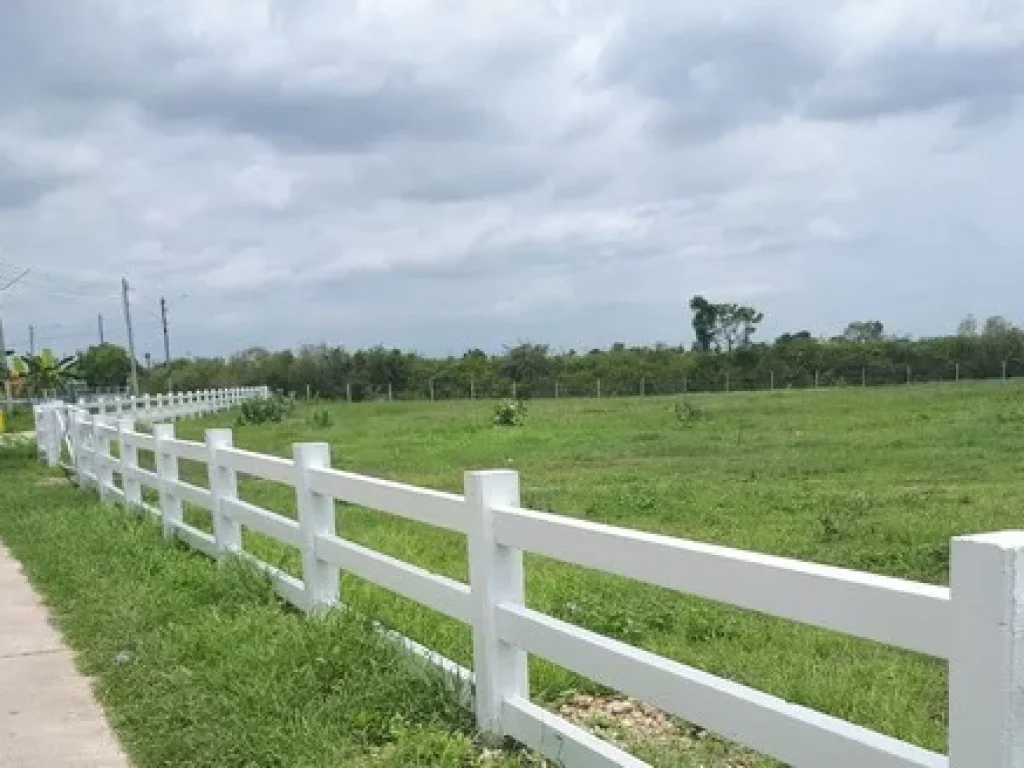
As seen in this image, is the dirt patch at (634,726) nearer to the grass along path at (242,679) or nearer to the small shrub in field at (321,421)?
the grass along path at (242,679)

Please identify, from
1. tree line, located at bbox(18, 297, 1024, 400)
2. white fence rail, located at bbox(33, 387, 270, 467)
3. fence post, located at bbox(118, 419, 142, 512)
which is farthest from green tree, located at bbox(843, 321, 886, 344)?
fence post, located at bbox(118, 419, 142, 512)

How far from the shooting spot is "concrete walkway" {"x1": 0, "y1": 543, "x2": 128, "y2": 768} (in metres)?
5.52

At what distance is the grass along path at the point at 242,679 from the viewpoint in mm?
5168

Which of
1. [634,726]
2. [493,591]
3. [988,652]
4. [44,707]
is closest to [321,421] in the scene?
[44,707]

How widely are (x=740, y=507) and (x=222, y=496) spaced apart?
613cm

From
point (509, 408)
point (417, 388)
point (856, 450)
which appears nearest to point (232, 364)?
point (417, 388)

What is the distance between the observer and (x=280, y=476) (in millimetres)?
7887

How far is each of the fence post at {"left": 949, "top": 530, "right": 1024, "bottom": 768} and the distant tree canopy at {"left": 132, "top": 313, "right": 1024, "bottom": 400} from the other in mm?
73610

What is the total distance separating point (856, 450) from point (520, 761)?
17.5 meters

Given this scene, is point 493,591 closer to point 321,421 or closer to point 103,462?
point 103,462

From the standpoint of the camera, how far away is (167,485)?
11320mm

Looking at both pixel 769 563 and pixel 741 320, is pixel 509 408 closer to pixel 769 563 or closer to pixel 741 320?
pixel 769 563

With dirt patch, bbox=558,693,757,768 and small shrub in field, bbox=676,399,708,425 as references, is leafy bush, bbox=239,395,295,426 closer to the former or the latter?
small shrub in field, bbox=676,399,708,425

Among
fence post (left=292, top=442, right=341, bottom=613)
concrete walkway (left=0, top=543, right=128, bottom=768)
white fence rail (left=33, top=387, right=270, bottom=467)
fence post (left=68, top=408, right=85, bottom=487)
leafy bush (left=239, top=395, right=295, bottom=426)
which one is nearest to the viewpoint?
concrete walkway (left=0, top=543, right=128, bottom=768)
